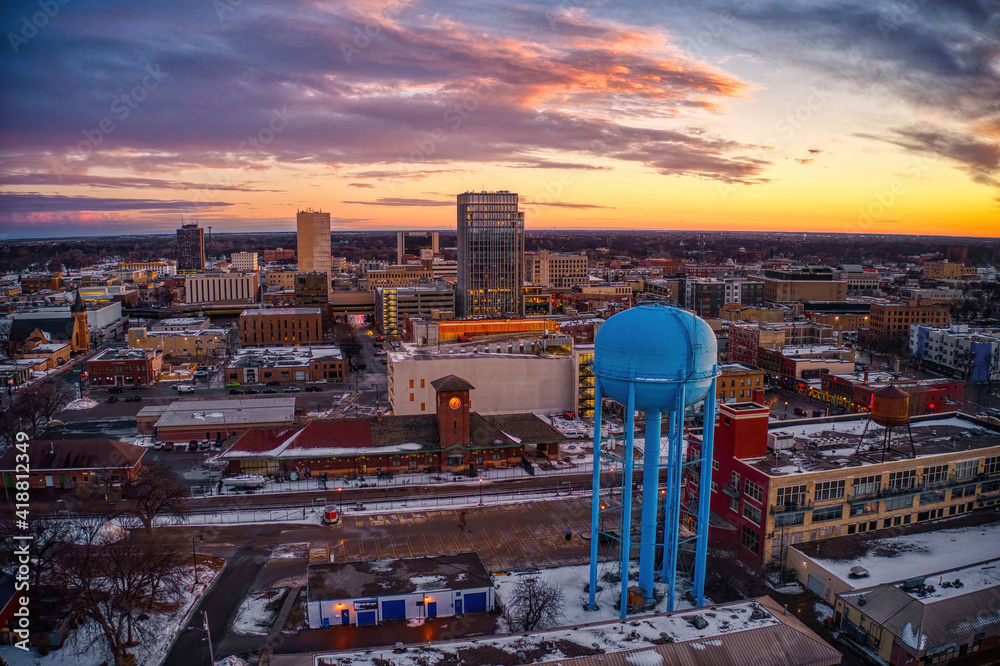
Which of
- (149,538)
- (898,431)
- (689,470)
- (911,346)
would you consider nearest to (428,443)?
(689,470)

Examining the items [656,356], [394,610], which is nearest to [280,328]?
[394,610]

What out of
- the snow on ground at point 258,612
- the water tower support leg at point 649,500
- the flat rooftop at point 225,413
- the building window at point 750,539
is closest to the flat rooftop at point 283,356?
the flat rooftop at point 225,413

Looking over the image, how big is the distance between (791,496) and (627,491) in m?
12.7

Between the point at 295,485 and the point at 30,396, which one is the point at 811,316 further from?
the point at 30,396

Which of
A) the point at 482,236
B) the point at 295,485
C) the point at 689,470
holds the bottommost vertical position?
the point at 295,485

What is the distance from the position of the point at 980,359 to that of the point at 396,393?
71604mm

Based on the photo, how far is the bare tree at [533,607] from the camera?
31703 mm

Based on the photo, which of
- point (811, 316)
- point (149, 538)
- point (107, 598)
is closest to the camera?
point (107, 598)

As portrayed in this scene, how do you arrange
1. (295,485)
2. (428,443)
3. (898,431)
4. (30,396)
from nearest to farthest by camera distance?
(898,431)
(295,485)
(428,443)
(30,396)

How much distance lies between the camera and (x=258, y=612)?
34062 millimetres

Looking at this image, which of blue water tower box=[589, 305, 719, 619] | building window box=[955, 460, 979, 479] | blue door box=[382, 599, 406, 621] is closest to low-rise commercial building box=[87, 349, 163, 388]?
blue door box=[382, 599, 406, 621]

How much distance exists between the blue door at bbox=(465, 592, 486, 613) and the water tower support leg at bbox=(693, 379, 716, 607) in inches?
416

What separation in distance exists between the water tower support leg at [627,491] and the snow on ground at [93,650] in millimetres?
21153

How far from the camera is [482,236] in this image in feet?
396
